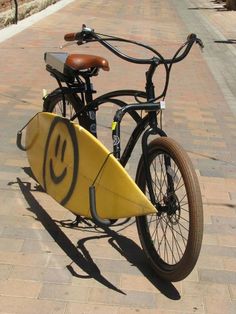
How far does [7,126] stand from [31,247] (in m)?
2.65

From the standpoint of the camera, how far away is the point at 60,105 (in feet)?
14.0

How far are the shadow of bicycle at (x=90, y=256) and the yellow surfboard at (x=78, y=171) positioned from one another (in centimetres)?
21

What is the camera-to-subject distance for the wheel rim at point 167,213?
3.00 meters

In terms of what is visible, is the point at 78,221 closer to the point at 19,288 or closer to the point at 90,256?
the point at 90,256

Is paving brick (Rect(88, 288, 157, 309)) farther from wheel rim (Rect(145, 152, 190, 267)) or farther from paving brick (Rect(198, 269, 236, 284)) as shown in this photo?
paving brick (Rect(198, 269, 236, 284))

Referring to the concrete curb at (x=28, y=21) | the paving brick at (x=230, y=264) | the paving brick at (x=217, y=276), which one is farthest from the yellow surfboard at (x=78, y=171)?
the concrete curb at (x=28, y=21)

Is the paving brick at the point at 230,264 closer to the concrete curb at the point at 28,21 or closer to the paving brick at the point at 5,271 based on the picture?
the paving brick at the point at 5,271

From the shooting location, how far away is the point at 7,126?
18.9 ft

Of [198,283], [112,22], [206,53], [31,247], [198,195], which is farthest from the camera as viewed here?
[112,22]

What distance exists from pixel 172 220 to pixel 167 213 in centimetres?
6

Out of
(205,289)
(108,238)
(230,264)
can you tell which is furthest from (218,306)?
(108,238)

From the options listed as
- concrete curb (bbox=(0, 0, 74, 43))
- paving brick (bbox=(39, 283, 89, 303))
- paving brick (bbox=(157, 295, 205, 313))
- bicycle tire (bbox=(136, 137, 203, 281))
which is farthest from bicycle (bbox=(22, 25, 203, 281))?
concrete curb (bbox=(0, 0, 74, 43))

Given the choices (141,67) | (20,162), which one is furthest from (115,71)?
(20,162)

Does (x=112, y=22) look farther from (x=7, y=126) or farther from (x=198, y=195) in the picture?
(x=198, y=195)
